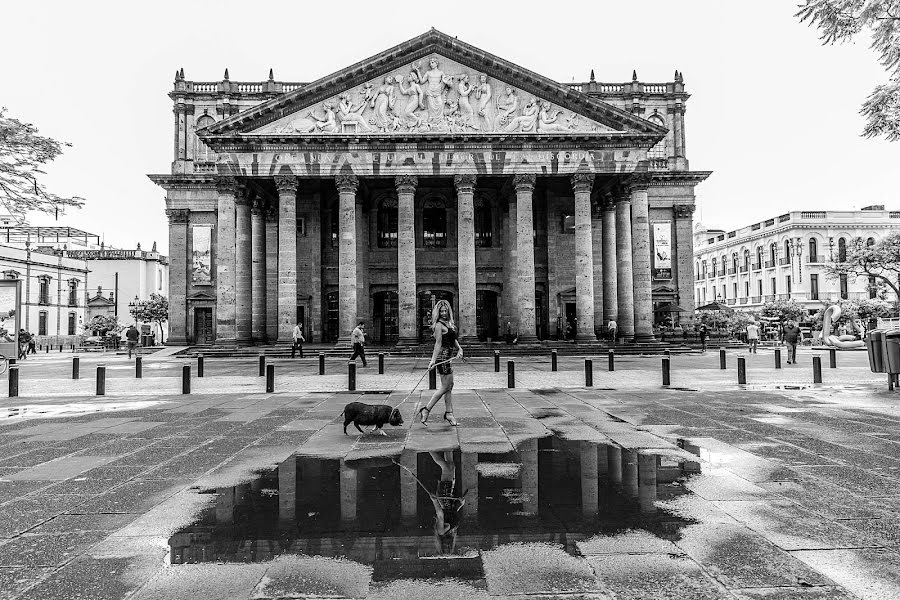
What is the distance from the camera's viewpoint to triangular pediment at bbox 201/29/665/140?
106 feet

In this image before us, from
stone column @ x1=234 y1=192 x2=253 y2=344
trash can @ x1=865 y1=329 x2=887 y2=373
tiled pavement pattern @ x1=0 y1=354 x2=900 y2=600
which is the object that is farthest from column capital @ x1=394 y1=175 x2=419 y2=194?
trash can @ x1=865 y1=329 x2=887 y2=373

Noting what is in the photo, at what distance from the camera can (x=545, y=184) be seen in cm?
3831

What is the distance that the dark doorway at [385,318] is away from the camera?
39781mm

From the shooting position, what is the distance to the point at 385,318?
40062 mm

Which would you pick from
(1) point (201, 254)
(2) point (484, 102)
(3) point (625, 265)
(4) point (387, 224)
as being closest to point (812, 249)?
(3) point (625, 265)

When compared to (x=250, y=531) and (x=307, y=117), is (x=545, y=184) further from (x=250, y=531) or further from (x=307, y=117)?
(x=250, y=531)

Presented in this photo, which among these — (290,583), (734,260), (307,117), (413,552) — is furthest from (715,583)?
(734,260)

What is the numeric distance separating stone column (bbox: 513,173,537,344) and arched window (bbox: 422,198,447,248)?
25.9ft

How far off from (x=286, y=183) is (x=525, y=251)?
13.4 meters

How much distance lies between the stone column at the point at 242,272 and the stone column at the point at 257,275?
0.86m

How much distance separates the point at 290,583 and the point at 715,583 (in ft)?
8.32

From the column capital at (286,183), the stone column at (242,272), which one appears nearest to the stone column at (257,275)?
the stone column at (242,272)

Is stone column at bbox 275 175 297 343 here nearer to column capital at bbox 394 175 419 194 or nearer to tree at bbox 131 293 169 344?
column capital at bbox 394 175 419 194

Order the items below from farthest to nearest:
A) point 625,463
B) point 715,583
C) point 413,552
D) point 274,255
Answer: point 274,255, point 625,463, point 413,552, point 715,583
